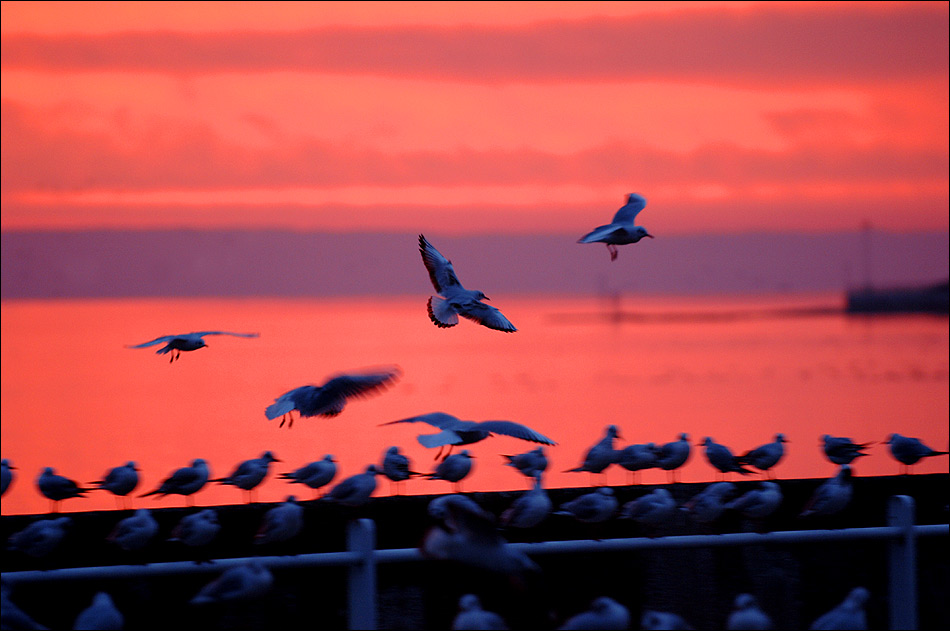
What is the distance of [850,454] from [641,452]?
1.89 m

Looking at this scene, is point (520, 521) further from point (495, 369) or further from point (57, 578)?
point (495, 369)

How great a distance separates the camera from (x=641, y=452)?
1059 centimetres

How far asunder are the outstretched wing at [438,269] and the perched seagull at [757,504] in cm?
357

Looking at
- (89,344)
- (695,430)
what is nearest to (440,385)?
(695,430)

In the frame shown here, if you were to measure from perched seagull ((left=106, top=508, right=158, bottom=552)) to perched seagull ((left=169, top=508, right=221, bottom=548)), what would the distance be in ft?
0.52

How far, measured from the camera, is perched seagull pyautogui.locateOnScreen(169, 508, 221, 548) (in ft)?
22.1

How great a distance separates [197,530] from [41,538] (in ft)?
2.82

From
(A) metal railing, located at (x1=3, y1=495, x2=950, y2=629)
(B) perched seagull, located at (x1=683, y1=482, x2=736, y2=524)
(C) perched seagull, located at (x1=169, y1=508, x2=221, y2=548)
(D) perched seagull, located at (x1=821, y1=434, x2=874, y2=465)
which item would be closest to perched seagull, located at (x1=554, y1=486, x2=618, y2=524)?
(B) perched seagull, located at (x1=683, y1=482, x2=736, y2=524)

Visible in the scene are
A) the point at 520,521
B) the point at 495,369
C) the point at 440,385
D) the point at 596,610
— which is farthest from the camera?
the point at 495,369

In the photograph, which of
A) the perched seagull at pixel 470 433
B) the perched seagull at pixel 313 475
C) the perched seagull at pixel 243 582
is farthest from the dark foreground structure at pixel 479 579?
the perched seagull at pixel 313 475

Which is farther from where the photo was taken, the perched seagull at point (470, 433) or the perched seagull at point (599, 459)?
the perched seagull at point (599, 459)

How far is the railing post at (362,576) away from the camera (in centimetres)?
540

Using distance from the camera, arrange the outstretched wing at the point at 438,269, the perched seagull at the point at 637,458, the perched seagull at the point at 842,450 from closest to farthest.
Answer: the outstretched wing at the point at 438,269, the perched seagull at the point at 637,458, the perched seagull at the point at 842,450

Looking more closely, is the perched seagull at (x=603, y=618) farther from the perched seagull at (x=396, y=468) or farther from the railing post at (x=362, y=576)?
the perched seagull at (x=396, y=468)
